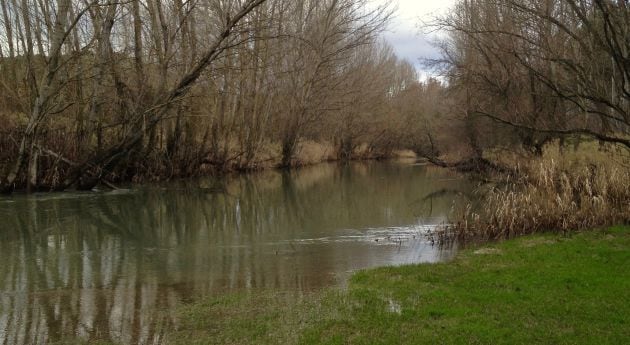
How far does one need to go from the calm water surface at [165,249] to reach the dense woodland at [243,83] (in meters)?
2.65

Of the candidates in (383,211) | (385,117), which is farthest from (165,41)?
(385,117)

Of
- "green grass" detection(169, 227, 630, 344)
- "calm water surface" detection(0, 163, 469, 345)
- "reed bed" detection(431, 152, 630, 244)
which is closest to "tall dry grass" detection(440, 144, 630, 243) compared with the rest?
"reed bed" detection(431, 152, 630, 244)

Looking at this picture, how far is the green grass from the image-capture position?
16.4 ft

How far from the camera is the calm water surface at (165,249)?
625 centimetres

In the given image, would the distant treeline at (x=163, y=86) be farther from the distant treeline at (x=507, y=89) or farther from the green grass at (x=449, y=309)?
the green grass at (x=449, y=309)

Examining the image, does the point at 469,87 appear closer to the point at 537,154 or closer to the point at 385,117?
the point at 537,154

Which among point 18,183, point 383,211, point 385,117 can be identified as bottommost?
point 383,211

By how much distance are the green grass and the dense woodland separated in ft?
12.7

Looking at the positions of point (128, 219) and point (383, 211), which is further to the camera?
point (383, 211)

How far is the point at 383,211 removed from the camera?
50.9 ft

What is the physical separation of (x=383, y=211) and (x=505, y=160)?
10029 millimetres

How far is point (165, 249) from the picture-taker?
10.3 m

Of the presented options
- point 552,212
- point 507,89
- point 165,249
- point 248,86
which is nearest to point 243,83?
point 248,86

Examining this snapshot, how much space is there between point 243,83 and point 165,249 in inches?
756
